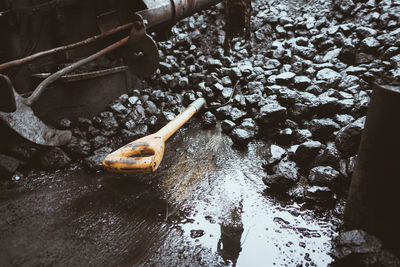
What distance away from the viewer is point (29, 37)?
7.61 feet

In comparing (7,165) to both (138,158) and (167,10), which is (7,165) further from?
(167,10)

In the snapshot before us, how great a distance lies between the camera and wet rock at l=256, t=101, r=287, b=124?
2.35 m

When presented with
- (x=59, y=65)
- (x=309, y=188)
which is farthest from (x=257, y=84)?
(x=59, y=65)

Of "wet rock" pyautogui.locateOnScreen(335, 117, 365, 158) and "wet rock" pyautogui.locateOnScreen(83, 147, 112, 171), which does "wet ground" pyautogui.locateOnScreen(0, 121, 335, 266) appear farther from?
"wet rock" pyautogui.locateOnScreen(335, 117, 365, 158)

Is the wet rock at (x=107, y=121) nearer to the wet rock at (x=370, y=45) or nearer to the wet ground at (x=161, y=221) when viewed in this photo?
the wet ground at (x=161, y=221)

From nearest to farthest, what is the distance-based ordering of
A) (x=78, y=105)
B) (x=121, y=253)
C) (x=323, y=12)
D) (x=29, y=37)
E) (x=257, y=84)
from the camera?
1. (x=121, y=253)
2. (x=29, y=37)
3. (x=78, y=105)
4. (x=257, y=84)
5. (x=323, y=12)

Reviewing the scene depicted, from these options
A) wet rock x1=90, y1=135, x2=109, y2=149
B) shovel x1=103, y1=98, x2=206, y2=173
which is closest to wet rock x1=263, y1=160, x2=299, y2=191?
shovel x1=103, y1=98, x2=206, y2=173

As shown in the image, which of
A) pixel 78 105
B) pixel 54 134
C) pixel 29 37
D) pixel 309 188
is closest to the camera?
pixel 309 188

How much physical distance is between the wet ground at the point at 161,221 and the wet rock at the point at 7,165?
3.6 inches

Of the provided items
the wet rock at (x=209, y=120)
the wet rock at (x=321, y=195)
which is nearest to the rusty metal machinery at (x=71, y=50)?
the wet rock at (x=209, y=120)

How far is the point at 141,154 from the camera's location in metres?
1.86

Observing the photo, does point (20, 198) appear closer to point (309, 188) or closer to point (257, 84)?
point (309, 188)

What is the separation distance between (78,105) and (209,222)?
1.79m

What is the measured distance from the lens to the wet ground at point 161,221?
1.32 metres
